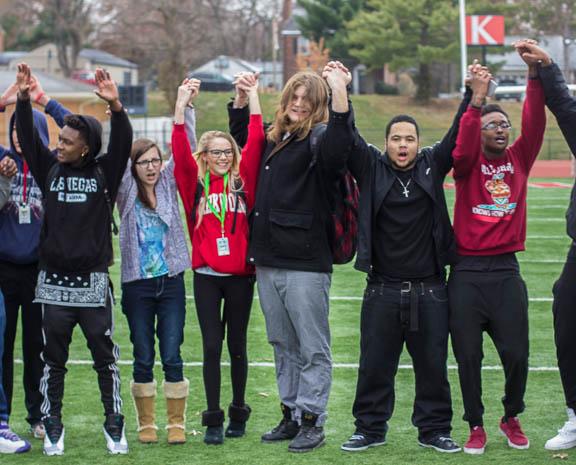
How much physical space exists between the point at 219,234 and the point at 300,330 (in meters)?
0.69

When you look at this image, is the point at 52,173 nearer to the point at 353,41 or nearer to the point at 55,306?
the point at 55,306

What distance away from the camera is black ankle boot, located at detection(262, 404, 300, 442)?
5.96 metres

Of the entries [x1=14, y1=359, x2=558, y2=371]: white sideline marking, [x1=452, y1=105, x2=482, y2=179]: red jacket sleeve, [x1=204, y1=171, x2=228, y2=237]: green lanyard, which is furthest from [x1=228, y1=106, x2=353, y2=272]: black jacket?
[x1=14, y1=359, x2=558, y2=371]: white sideline marking

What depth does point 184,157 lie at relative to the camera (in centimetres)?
592

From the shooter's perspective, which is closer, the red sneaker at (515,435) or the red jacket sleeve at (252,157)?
the red sneaker at (515,435)

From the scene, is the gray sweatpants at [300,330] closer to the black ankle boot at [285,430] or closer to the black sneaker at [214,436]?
the black ankle boot at [285,430]

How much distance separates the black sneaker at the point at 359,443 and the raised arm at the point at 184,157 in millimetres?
1421

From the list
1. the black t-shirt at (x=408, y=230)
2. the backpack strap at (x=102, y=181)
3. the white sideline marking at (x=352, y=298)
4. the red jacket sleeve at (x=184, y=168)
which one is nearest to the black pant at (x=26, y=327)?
the backpack strap at (x=102, y=181)

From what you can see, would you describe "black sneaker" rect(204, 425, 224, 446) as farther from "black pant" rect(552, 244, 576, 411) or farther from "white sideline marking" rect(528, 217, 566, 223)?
"white sideline marking" rect(528, 217, 566, 223)

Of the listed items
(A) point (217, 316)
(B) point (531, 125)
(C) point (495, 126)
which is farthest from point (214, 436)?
(B) point (531, 125)

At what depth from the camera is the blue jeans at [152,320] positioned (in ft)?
19.3

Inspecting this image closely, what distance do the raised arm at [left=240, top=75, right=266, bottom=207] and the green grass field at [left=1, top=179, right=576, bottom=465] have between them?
1382 millimetres

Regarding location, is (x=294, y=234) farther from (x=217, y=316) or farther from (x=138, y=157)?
(x=138, y=157)

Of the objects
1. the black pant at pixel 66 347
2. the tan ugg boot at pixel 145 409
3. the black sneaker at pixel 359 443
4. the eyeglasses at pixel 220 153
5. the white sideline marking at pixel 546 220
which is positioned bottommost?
the white sideline marking at pixel 546 220
